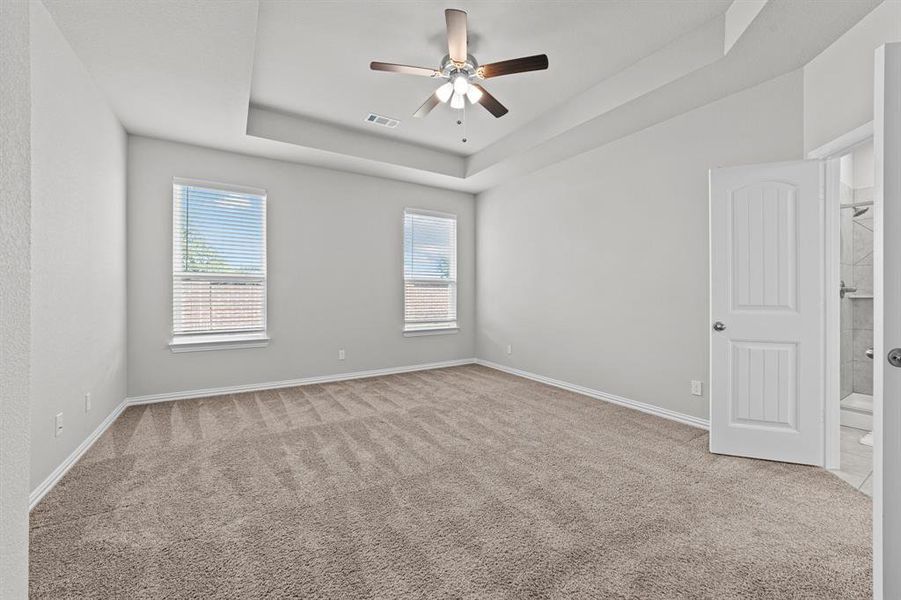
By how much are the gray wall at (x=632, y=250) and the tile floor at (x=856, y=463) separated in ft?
2.91

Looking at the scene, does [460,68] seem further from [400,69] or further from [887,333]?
[887,333]

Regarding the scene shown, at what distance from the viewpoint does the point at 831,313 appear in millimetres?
2672

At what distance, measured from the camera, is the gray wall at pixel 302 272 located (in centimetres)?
417

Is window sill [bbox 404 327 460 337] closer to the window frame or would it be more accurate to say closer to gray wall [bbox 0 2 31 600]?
the window frame

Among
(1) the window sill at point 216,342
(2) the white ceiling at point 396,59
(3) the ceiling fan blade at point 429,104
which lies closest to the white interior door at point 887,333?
(2) the white ceiling at point 396,59

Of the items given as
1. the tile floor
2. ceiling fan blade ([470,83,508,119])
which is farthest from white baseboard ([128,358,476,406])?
the tile floor

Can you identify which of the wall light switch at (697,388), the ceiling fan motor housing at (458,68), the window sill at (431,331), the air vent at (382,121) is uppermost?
the air vent at (382,121)

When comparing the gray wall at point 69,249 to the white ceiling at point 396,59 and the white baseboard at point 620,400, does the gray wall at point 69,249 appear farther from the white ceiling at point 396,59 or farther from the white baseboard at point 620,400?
the white baseboard at point 620,400

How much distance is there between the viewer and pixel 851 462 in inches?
110

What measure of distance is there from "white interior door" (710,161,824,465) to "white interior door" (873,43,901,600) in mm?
1725

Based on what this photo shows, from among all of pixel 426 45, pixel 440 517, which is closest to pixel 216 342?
pixel 440 517

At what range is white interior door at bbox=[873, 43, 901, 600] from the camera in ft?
4.06

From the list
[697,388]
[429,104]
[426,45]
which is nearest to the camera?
[426,45]

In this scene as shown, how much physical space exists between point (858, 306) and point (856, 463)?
223cm
